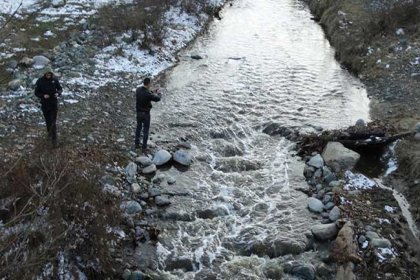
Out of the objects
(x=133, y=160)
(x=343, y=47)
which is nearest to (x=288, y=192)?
(x=133, y=160)

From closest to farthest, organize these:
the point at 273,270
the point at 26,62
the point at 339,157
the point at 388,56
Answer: the point at 273,270 < the point at 339,157 < the point at 26,62 < the point at 388,56

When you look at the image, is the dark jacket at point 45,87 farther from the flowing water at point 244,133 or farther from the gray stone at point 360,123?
the gray stone at point 360,123

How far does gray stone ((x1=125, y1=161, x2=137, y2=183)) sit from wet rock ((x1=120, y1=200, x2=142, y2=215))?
1119mm

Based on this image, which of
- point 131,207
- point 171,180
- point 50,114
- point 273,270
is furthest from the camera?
point 171,180

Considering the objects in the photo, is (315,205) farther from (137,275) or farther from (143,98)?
(143,98)

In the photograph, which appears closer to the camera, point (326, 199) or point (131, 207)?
point (131, 207)

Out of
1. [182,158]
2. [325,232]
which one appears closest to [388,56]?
[182,158]

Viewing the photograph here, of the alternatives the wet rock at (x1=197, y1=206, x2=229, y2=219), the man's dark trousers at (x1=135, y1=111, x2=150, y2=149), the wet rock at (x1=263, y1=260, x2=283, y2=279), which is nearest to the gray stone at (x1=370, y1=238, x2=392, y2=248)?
the wet rock at (x1=263, y1=260, x2=283, y2=279)

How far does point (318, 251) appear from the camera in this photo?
38.0ft

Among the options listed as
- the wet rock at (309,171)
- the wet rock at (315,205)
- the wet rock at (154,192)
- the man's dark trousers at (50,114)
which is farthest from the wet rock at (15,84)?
the wet rock at (315,205)

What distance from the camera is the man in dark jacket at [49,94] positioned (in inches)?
513

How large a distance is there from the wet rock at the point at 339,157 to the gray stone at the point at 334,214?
2.22m

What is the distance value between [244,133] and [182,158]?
10.0 ft

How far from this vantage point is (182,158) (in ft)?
49.2
